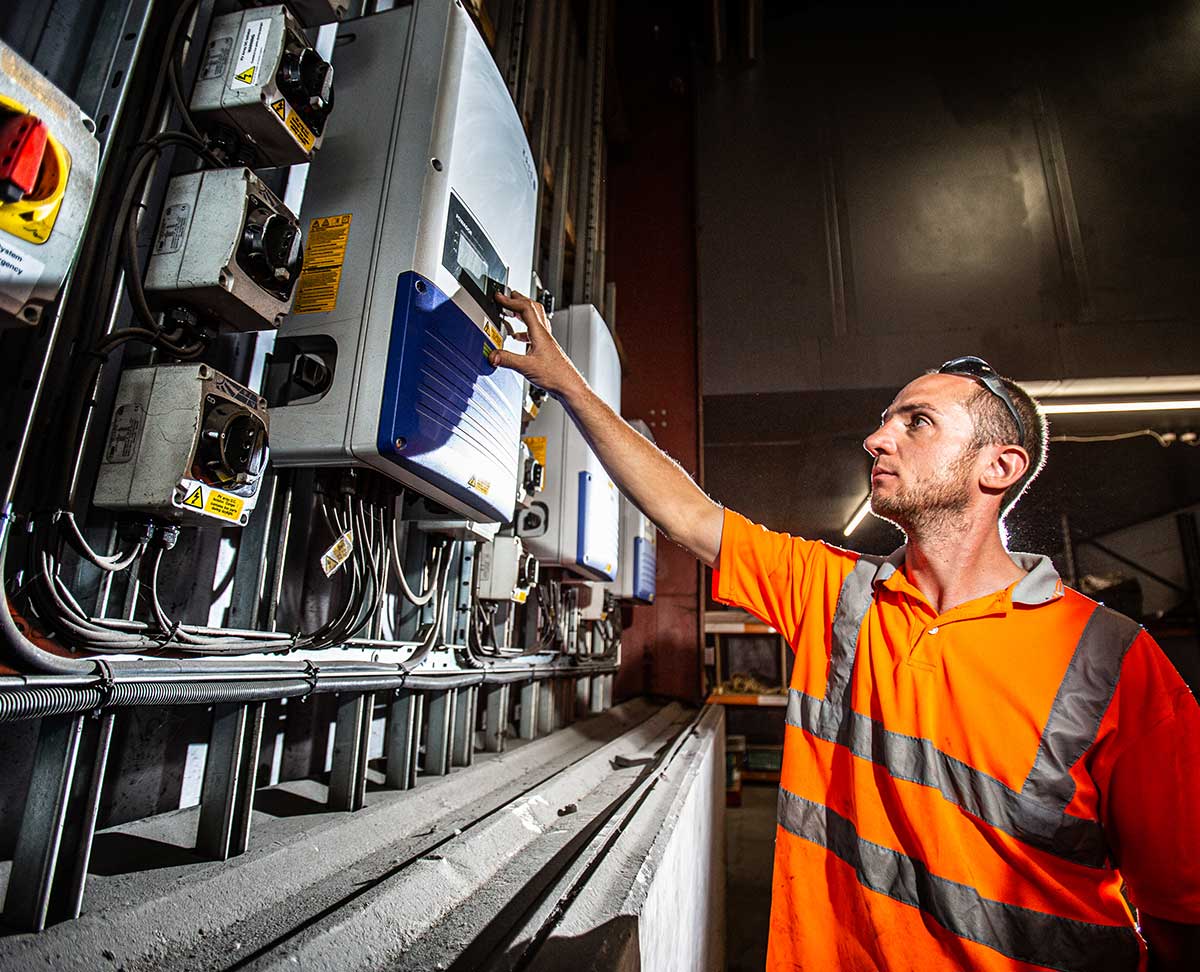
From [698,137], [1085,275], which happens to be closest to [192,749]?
[698,137]

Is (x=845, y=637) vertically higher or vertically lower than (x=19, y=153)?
lower

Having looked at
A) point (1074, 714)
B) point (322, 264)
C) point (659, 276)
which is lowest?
point (1074, 714)

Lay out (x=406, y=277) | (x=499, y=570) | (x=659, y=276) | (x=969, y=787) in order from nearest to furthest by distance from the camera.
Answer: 1. (x=969, y=787)
2. (x=406, y=277)
3. (x=499, y=570)
4. (x=659, y=276)

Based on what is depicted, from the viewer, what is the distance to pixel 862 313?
4.03 metres

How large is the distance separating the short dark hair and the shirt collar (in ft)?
0.34

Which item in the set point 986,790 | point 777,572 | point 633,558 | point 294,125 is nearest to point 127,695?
point 294,125

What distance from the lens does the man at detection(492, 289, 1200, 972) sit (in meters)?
0.78

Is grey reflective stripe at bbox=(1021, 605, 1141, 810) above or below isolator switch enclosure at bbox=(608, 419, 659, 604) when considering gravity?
below

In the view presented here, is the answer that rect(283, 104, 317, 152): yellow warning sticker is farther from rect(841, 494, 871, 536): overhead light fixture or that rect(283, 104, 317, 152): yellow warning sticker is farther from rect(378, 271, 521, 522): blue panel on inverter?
rect(841, 494, 871, 536): overhead light fixture

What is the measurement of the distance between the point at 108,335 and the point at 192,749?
63 centimetres

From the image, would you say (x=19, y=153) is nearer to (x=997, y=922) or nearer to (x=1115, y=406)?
(x=997, y=922)

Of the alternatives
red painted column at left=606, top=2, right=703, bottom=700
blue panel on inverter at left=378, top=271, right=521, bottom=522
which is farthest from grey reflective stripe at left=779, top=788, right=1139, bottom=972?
red painted column at left=606, top=2, right=703, bottom=700

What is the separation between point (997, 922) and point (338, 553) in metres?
1.07

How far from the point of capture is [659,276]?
4.10 metres
